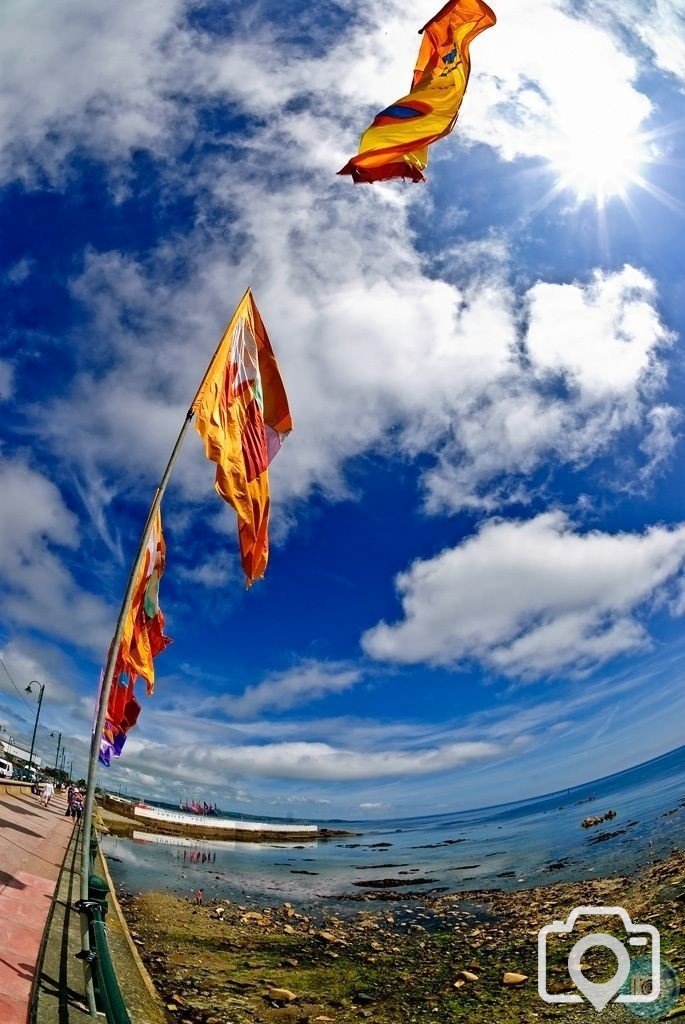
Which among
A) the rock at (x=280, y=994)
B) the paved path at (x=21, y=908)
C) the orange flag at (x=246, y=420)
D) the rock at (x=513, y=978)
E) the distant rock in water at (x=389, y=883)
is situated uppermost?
the orange flag at (x=246, y=420)

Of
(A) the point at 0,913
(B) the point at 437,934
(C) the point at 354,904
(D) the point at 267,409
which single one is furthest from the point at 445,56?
(C) the point at 354,904

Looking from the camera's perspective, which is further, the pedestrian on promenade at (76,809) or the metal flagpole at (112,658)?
the pedestrian on promenade at (76,809)

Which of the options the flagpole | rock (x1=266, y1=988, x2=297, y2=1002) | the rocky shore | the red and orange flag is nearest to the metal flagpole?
Result: the flagpole

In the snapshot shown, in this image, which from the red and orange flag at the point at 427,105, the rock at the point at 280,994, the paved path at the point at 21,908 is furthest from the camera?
the rock at the point at 280,994

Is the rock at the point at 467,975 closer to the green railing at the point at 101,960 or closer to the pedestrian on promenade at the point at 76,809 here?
the green railing at the point at 101,960

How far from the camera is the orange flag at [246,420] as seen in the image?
6746mm

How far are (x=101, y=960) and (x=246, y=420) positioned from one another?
18.4 feet

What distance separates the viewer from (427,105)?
793cm

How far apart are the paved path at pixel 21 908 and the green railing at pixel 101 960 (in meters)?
1.01

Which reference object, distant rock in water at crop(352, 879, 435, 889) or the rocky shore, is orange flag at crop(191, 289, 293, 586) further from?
distant rock in water at crop(352, 879, 435, 889)

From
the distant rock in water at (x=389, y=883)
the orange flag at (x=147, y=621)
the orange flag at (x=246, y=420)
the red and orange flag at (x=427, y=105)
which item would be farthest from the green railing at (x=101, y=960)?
the distant rock in water at (x=389, y=883)

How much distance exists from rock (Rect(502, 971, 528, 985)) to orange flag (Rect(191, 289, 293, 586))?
1160 cm

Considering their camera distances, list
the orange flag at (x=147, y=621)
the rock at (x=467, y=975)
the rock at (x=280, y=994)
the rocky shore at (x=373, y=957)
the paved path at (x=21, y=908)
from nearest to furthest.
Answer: the paved path at (x=21, y=908) < the orange flag at (x=147, y=621) < the rocky shore at (x=373, y=957) < the rock at (x=280, y=994) < the rock at (x=467, y=975)

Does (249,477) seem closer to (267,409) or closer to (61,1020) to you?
(267,409)
